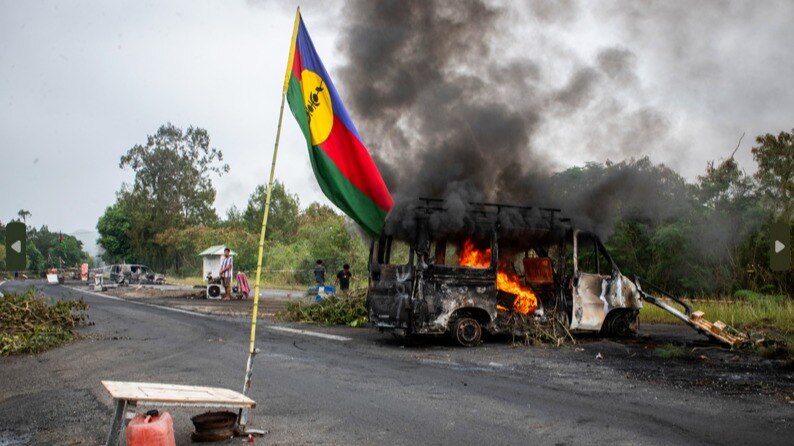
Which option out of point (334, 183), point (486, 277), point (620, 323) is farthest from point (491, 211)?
point (334, 183)

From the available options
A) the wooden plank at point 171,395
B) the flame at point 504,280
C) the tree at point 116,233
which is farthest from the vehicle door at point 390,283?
the tree at point 116,233

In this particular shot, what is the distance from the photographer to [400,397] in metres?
6.84

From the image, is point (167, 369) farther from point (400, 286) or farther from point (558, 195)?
point (558, 195)

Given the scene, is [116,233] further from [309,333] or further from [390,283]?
[390,283]

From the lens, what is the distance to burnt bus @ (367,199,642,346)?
416 inches

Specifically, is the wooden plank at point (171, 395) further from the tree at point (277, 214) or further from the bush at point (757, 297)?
the tree at point (277, 214)

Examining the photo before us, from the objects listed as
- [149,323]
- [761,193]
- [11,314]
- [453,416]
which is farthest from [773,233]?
[11,314]

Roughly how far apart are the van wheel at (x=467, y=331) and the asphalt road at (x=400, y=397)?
25 centimetres

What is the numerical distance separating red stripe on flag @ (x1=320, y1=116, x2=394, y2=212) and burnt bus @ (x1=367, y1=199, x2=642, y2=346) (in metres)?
4.05

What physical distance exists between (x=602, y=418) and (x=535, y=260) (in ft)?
21.0

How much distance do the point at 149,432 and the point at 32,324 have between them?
9715mm

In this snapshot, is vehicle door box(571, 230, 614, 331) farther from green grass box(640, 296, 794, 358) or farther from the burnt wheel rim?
the burnt wheel rim

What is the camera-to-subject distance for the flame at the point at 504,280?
36.9 feet

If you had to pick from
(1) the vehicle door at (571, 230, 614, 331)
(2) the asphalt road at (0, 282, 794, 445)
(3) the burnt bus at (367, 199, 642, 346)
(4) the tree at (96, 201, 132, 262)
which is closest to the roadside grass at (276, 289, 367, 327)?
(3) the burnt bus at (367, 199, 642, 346)
